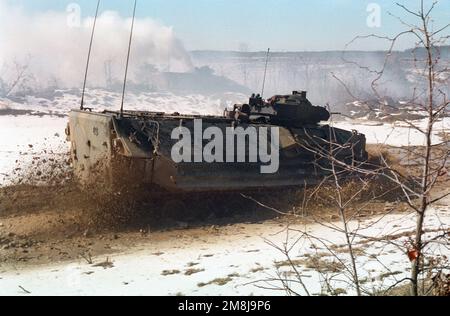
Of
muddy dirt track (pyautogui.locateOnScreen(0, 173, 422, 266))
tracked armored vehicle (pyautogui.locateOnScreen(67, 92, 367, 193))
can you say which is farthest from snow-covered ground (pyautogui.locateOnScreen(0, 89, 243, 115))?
muddy dirt track (pyautogui.locateOnScreen(0, 173, 422, 266))

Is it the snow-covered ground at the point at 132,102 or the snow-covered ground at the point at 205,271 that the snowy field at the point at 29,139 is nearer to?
the snow-covered ground at the point at 132,102

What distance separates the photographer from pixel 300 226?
710cm

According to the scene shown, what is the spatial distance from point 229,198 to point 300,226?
4.65 feet

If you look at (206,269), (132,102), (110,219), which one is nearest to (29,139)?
(110,219)

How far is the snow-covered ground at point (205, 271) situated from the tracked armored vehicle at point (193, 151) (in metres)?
1.29

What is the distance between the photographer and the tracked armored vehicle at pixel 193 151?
7.24m

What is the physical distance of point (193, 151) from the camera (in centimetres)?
748

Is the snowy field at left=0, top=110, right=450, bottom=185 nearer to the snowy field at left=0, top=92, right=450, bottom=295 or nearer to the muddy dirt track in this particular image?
the muddy dirt track

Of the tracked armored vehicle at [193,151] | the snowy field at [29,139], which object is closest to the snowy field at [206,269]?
the tracked armored vehicle at [193,151]

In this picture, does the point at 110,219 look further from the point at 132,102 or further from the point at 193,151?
the point at 132,102

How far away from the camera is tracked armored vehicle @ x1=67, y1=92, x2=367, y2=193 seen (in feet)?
23.8

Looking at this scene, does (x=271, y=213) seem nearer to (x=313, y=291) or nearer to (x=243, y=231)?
(x=243, y=231)

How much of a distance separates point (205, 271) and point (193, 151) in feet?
9.40
